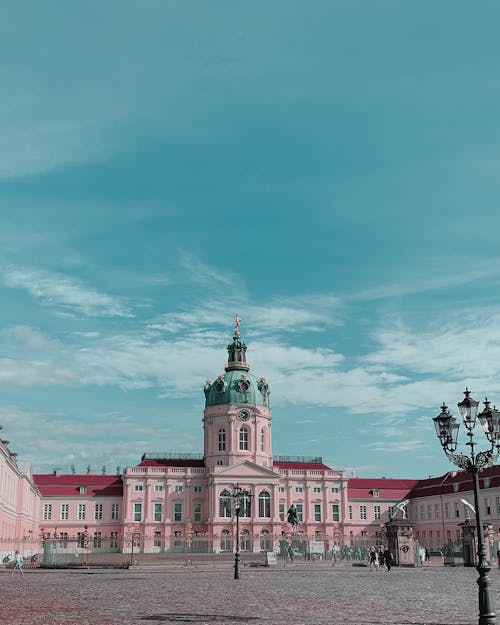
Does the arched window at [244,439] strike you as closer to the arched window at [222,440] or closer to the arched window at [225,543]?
the arched window at [222,440]

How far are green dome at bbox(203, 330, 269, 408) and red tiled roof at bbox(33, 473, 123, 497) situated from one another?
16079 millimetres

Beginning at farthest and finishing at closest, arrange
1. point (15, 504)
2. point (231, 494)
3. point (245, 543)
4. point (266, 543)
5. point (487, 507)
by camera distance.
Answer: point (231, 494) < point (245, 543) < point (487, 507) < point (266, 543) < point (15, 504)

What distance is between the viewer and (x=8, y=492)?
66375 mm

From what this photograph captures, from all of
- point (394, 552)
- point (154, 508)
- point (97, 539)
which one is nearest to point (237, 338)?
point (154, 508)

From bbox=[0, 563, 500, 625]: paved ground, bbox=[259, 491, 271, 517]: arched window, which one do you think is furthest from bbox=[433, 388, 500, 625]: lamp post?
bbox=[259, 491, 271, 517]: arched window

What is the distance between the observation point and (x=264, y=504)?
303 ft

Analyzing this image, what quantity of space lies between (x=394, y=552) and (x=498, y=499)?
132 ft

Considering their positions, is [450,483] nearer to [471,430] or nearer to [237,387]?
[237,387]

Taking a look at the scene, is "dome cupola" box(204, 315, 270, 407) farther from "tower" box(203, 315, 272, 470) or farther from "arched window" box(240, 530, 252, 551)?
"arched window" box(240, 530, 252, 551)

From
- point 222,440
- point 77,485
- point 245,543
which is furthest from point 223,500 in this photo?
point 77,485

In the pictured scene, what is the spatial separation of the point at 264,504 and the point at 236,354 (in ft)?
68.0

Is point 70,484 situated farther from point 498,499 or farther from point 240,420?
point 498,499

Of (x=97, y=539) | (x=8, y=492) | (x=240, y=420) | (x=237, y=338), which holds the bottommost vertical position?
(x=97, y=539)

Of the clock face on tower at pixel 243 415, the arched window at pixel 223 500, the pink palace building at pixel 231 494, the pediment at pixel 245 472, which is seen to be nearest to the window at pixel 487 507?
the pink palace building at pixel 231 494
